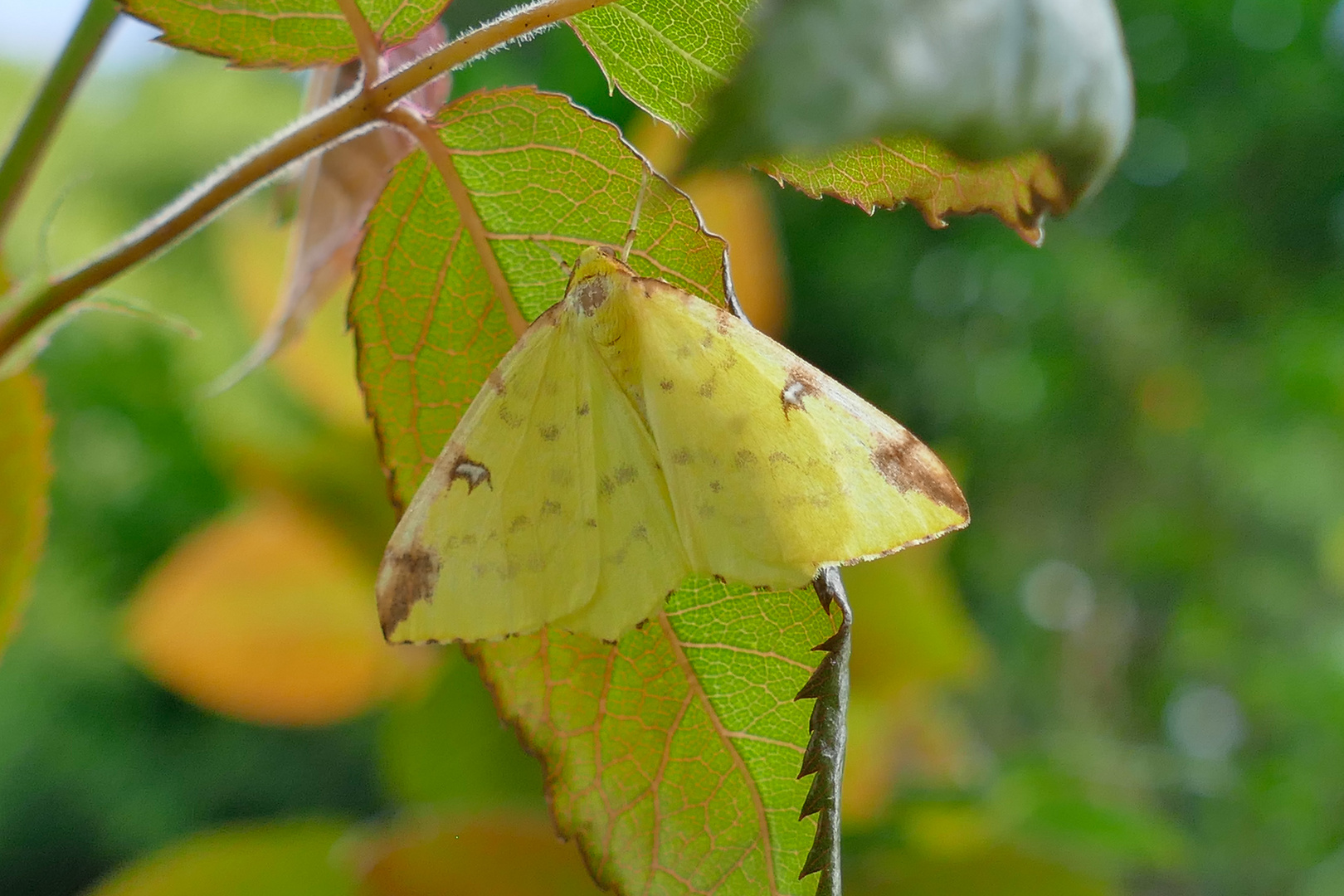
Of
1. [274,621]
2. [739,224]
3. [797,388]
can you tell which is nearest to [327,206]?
[797,388]

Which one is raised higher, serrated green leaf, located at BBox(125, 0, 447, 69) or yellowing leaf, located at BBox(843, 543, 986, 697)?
serrated green leaf, located at BBox(125, 0, 447, 69)

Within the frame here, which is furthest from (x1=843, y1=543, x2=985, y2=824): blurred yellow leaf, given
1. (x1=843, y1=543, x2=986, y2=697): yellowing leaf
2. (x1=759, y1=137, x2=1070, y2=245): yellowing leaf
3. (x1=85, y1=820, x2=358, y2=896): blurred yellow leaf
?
(x1=759, y1=137, x2=1070, y2=245): yellowing leaf

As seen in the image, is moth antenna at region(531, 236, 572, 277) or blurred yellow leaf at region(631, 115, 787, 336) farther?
blurred yellow leaf at region(631, 115, 787, 336)

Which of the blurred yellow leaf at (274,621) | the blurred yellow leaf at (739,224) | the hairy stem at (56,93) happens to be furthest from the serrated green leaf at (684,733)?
the blurred yellow leaf at (274,621)

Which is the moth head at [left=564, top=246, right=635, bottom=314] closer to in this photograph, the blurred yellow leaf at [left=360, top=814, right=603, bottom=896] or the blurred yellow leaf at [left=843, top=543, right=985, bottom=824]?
the blurred yellow leaf at [left=360, top=814, right=603, bottom=896]

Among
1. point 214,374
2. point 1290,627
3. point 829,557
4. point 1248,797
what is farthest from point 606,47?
point 1290,627

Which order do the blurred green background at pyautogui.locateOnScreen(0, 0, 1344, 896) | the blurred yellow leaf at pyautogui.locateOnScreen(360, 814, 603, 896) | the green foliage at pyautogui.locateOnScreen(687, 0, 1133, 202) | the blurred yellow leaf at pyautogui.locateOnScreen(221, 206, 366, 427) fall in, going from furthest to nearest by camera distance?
the blurred green background at pyautogui.locateOnScreen(0, 0, 1344, 896), the blurred yellow leaf at pyautogui.locateOnScreen(221, 206, 366, 427), the blurred yellow leaf at pyautogui.locateOnScreen(360, 814, 603, 896), the green foliage at pyautogui.locateOnScreen(687, 0, 1133, 202)

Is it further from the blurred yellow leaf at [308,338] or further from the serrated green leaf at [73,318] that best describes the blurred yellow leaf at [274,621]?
the serrated green leaf at [73,318]
